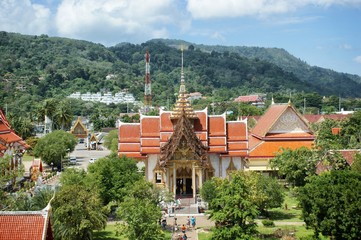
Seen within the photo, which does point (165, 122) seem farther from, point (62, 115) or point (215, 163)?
point (62, 115)

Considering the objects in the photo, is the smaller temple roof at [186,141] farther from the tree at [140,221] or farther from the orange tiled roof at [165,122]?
the tree at [140,221]

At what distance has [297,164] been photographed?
44906 millimetres

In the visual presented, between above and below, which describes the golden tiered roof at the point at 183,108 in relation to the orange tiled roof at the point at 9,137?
above

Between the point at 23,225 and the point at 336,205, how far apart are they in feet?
52.9

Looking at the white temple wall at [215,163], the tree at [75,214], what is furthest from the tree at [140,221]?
the white temple wall at [215,163]

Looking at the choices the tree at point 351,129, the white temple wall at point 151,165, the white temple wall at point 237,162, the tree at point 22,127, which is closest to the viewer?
the white temple wall at point 151,165

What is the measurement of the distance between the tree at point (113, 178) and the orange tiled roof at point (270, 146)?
15846 millimetres

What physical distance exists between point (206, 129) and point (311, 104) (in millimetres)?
120642

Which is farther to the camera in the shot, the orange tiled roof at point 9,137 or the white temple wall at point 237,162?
the orange tiled roof at point 9,137

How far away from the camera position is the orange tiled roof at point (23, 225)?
22.5 m

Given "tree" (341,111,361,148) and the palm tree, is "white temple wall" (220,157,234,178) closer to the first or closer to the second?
"tree" (341,111,361,148)

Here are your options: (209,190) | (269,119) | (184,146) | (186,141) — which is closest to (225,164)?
(184,146)

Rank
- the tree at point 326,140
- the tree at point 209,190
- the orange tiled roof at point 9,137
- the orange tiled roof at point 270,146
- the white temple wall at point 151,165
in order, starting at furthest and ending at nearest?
the orange tiled roof at point 9,137 → the orange tiled roof at point 270,146 → the white temple wall at point 151,165 → the tree at point 326,140 → the tree at point 209,190

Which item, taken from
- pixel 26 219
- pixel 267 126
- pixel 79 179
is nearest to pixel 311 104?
pixel 267 126
